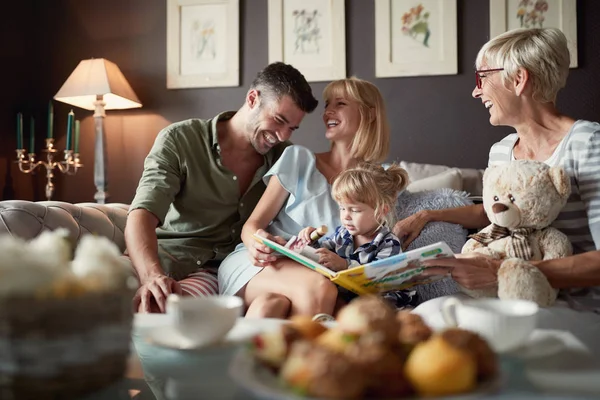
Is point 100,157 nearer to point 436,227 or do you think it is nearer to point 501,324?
point 436,227

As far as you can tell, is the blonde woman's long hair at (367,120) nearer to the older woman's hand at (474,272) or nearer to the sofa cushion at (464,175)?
the sofa cushion at (464,175)

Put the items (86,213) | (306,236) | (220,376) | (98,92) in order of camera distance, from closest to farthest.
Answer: (220,376) < (306,236) < (86,213) < (98,92)

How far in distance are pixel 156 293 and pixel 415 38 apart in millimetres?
2115

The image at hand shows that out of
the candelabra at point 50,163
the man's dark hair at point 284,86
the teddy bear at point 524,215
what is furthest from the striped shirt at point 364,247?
the candelabra at point 50,163

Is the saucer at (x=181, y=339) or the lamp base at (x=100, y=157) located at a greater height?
the lamp base at (x=100, y=157)

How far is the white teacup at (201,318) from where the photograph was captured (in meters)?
0.78

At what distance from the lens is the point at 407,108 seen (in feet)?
10.1

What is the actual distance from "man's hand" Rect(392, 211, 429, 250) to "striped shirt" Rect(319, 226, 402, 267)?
7 cm

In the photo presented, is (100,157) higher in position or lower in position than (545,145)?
higher

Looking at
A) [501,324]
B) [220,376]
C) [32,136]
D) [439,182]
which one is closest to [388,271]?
[501,324]

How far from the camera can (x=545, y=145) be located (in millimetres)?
1592

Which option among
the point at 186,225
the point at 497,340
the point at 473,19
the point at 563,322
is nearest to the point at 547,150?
the point at 563,322

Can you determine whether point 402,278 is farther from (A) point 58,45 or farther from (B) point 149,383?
(A) point 58,45

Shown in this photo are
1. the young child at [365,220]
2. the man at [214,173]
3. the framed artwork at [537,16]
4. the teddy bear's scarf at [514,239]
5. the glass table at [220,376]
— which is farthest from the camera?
the framed artwork at [537,16]
